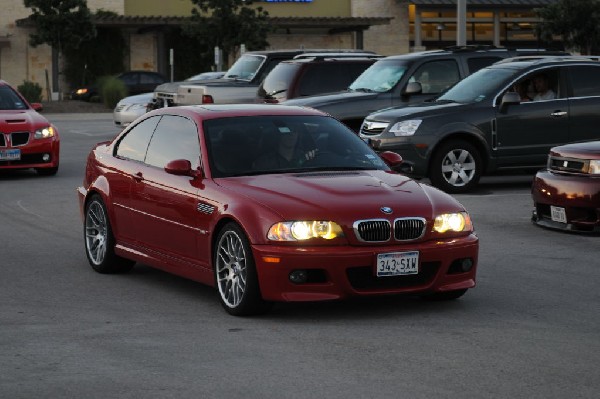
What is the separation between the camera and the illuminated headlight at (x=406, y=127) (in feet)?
60.3

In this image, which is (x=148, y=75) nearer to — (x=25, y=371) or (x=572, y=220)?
(x=572, y=220)

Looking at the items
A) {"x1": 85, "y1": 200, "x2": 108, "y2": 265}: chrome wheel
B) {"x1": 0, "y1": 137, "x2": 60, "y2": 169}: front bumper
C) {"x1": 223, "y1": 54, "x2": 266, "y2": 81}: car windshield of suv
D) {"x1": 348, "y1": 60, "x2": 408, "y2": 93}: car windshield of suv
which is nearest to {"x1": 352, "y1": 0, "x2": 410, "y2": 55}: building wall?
{"x1": 223, "y1": 54, "x2": 266, "y2": 81}: car windshield of suv

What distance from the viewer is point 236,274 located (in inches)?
367

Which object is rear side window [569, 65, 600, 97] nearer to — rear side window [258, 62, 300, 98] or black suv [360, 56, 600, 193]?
black suv [360, 56, 600, 193]

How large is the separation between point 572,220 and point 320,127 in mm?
4044

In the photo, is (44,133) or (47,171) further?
(47,171)

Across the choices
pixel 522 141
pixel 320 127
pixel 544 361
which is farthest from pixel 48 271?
pixel 522 141

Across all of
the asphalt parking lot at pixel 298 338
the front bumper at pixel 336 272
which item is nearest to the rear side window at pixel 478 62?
the asphalt parking lot at pixel 298 338

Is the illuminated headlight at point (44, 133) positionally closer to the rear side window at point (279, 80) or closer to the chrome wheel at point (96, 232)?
the rear side window at point (279, 80)

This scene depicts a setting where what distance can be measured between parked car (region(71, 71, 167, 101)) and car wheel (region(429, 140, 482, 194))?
120 feet

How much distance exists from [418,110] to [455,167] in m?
0.92

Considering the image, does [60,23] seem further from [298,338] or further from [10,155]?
[298,338]

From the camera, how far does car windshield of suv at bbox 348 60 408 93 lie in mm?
21812

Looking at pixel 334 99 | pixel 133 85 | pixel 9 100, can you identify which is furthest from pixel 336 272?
pixel 133 85
